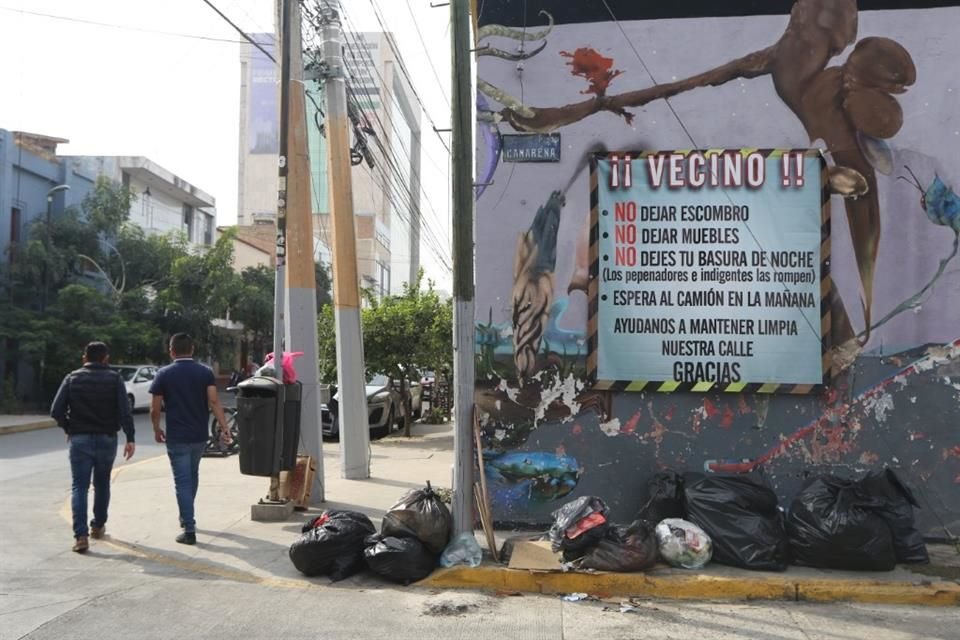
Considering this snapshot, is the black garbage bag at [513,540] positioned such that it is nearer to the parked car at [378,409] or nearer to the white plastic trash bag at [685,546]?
the white plastic trash bag at [685,546]

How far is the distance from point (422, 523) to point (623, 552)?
5.15 ft

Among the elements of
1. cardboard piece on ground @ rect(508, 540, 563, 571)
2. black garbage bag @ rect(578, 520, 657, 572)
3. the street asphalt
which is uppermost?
black garbage bag @ rect(578, 520, 657, 572)

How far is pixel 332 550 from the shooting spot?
6445 millimetres

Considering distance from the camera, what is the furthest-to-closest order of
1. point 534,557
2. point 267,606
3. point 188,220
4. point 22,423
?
point 188,220, point 22,423, point 534,557, point 267,606

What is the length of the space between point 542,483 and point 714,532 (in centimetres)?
162

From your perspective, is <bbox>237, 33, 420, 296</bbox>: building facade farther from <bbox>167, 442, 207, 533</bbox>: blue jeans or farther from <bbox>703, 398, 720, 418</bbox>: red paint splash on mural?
<bbox>703, 398, 720, 418</bbox>: red paint splash on mural

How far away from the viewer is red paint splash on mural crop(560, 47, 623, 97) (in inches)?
308

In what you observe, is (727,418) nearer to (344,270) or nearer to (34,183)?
(344,270)

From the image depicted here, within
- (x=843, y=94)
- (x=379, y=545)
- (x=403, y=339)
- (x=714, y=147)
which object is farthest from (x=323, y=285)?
(x=379, y=545)

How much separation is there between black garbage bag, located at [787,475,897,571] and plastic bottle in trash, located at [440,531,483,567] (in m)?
2.51

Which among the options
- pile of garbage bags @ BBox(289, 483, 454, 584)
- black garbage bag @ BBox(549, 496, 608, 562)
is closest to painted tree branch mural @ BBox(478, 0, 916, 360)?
black garbage bag @ BBox(549, 496, 608, 562)

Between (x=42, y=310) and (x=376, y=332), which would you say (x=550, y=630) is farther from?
(x=42, y=310)

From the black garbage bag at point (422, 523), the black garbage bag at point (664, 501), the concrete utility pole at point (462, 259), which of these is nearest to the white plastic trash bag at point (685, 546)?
the black garbage bag at point (664, 501)

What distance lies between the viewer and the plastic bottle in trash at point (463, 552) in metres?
6.63
